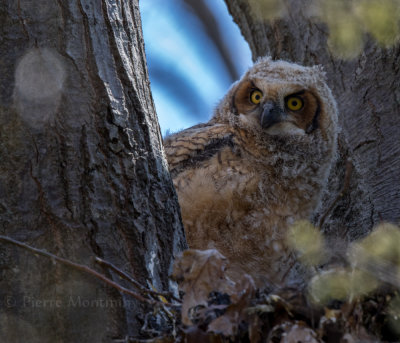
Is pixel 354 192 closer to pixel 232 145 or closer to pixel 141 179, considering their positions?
pixel 232 145

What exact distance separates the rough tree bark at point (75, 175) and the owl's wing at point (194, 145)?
35.8 inches

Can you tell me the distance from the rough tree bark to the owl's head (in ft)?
4.57

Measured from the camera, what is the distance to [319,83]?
139 inches

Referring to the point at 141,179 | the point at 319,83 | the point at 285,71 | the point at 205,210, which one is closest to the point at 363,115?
the point at 319,83

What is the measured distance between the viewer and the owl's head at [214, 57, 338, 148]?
3309 millimetres

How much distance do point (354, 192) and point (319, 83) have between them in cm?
77

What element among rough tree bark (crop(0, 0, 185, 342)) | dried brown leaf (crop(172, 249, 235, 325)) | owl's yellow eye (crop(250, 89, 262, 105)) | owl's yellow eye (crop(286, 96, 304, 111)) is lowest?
dried brown leaf (crop(172, 249, 235, 325))

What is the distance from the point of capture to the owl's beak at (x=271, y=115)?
3217mm

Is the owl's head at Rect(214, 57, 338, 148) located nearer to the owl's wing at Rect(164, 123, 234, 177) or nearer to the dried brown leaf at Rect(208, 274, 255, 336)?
the owl's wing at Rect(164, 123, 234, 177)

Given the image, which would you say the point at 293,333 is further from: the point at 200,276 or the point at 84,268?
the point at 84,268

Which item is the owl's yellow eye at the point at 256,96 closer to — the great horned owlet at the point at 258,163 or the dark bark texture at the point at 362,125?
the great horned owlet at the point at 258,163

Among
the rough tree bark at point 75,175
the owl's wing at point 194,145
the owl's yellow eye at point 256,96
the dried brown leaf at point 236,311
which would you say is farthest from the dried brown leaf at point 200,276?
the owl's yellow eye at point 256,96

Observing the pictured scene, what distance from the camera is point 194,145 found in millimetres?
3057

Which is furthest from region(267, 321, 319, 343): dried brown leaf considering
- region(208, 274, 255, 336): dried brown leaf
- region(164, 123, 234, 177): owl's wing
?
region(164, 123, 234, 177): owl's wing
